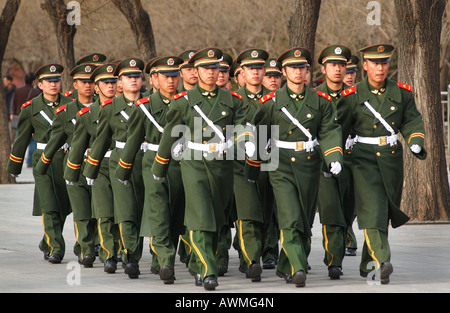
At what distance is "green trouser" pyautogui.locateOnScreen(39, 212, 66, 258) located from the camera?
1199 centimetres

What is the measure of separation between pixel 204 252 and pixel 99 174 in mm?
2115

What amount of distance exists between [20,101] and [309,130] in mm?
16034

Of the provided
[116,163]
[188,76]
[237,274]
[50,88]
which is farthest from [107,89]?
[237,274]

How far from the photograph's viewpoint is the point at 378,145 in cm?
1029

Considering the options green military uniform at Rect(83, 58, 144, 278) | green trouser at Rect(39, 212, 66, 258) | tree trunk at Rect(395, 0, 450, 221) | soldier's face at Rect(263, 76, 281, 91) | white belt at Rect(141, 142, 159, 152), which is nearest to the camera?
white belt at Rect(141, 142, 159, 152)

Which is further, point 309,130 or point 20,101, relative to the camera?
→ point 20,101

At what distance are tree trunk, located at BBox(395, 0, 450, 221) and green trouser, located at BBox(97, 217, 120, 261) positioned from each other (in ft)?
17.2

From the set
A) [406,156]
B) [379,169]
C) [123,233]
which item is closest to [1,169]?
[406,156]

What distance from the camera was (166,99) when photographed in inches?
422

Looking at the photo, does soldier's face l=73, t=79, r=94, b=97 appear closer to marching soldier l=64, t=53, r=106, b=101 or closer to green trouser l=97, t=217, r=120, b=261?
marching soldier l=64, t=53, r=106, b=101

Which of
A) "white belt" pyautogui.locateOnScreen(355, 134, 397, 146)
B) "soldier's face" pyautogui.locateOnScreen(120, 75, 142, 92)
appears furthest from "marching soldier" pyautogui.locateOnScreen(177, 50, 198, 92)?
"white belt" pyautogui.locateOnScreen(355, 134, 397, 146)

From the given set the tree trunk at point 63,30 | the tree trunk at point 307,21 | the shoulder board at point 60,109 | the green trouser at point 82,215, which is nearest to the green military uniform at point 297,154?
the green trouser at point 82,215
